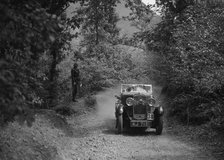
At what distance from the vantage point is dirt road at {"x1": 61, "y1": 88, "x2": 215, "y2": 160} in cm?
Answer: 969

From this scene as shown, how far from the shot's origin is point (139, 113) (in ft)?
44.1

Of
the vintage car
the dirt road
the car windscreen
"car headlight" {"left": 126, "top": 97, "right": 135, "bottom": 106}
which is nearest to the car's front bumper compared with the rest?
the vintage car

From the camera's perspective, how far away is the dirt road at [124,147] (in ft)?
31.8

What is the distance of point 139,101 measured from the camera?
1351cm

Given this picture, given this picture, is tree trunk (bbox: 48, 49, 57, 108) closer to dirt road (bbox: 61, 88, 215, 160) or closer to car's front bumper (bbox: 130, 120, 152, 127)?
dirt road (bbox: 61, 88, 215, 160)

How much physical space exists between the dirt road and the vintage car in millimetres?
368

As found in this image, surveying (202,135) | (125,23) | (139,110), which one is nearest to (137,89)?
(139,110)

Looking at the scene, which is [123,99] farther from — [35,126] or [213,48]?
[35,126]

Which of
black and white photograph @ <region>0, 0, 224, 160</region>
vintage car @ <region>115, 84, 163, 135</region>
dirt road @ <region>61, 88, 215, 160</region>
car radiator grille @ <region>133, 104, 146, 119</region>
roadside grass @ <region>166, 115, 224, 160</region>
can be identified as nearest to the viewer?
black and white photograph @ <region>0, 0, 224, 160</region>

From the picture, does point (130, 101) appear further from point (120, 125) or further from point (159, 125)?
point (159, 125)

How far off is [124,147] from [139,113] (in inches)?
109

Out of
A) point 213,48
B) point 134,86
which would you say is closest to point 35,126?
point 134,86

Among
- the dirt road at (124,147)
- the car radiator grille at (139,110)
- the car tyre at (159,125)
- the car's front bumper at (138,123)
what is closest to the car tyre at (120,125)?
the dirt road at (124,147)

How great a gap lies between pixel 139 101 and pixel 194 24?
576cm
